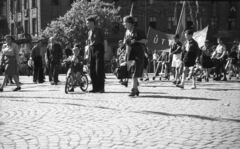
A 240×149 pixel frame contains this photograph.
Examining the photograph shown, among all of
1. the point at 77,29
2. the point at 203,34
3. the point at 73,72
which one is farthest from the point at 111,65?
the point at 73,72

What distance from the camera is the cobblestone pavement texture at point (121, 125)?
4621mm

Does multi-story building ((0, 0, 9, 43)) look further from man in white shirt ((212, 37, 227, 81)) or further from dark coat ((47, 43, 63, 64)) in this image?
man in white shirt ((212, 37, 227, 81))

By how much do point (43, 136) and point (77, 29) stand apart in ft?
135

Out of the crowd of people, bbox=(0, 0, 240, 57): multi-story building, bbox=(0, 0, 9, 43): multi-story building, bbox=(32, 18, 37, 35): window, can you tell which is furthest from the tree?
the crowd of people

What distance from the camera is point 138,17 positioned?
56219 mm

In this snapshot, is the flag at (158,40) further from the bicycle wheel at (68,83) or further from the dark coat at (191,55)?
the bicycle wheel at (68,83)

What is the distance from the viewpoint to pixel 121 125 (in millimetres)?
5820

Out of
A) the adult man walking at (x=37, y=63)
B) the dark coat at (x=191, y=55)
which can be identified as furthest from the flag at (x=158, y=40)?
the dark coat at (x=191, y=55)

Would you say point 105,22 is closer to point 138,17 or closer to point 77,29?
point 77,29

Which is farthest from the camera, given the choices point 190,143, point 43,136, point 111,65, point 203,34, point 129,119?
point 111,65

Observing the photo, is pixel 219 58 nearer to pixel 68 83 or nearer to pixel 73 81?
pixel 73 81

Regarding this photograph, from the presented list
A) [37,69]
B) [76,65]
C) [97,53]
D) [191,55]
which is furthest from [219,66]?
[76,65]

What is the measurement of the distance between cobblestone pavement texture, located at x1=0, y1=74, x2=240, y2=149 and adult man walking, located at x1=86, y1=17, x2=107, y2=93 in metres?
2.72

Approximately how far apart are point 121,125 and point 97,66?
5.76m
